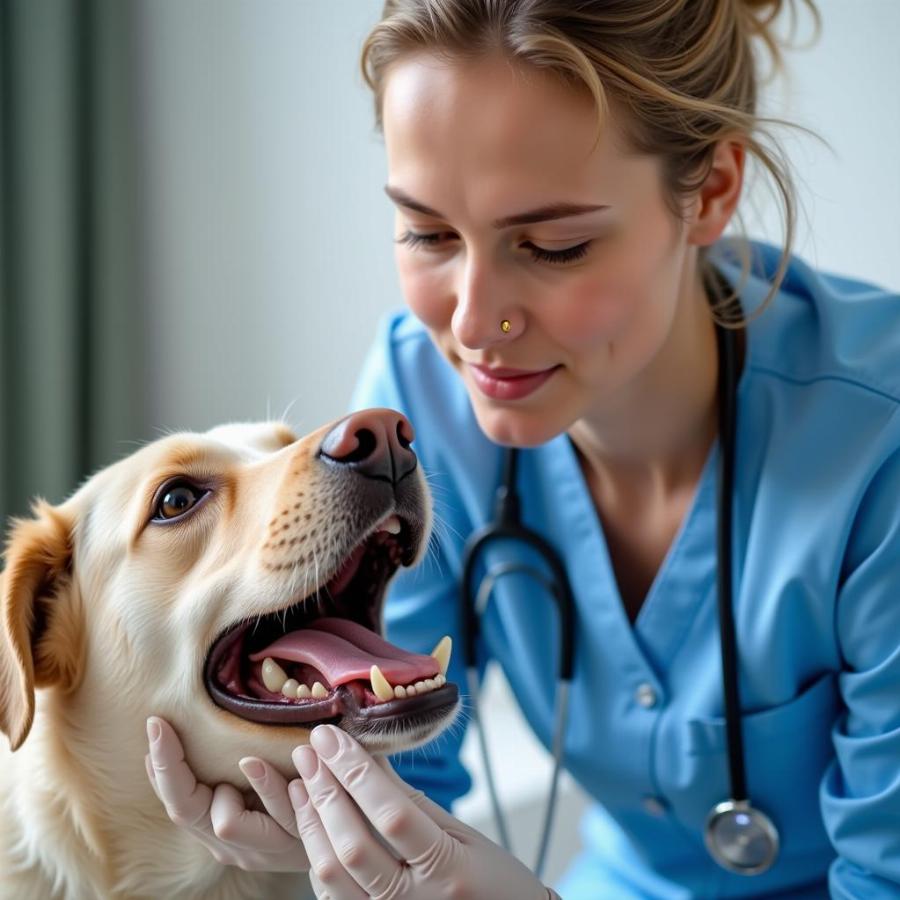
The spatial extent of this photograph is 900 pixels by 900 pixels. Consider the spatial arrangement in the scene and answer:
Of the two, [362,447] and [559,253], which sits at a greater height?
[559,253]

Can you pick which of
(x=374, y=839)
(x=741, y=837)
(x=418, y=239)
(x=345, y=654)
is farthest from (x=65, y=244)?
(x=741, y=837)

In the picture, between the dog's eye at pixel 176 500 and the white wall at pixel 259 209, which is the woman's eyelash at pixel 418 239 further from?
the white wall at pixel 259 209

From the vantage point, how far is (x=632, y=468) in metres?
1.56

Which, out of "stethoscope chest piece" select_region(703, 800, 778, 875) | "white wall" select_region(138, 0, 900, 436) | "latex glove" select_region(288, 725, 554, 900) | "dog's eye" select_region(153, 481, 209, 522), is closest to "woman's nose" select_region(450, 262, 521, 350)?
"dog's eye" select_region(153, 481, 209, 522)

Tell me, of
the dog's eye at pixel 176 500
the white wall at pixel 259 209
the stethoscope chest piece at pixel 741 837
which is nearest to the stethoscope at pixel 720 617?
the stethoscope chest piece at pixel 741 837

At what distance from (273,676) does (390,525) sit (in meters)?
0.19

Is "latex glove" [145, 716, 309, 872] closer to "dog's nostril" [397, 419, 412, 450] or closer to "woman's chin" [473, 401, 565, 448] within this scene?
"dog's nostril" [397, 419, 412, 450]

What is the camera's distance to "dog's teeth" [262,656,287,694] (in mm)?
1134

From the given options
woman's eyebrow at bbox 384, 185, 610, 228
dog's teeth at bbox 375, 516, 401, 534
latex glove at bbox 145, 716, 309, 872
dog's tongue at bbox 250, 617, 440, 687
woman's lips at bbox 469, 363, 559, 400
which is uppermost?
woman's eyebrow at bbox 384, 185, 610, 228

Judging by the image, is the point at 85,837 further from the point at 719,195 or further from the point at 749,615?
the point at 719,195

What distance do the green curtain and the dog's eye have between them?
109 cm

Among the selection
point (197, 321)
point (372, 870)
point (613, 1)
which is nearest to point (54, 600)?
point (372, 870)

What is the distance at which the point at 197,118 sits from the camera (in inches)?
94.3

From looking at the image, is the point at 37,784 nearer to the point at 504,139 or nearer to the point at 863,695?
the point at 504,139
